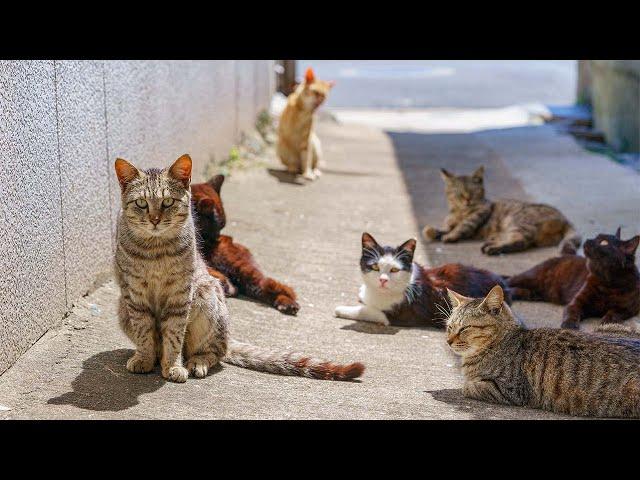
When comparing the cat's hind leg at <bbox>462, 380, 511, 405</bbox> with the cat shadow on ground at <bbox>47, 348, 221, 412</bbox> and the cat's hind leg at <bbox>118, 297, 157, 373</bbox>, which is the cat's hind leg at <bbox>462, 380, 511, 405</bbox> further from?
the cat's hind leg at <bbox>118, 297, 157, 373</bbox>

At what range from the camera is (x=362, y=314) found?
6.88 m

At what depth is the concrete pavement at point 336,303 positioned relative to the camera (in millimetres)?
4926

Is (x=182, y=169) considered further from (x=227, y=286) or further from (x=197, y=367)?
(x=227, y=286)

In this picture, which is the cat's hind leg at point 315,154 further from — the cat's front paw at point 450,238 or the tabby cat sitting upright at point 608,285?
the tabby cat sitting upright at point 608,285

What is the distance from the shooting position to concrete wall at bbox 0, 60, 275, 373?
515 cm

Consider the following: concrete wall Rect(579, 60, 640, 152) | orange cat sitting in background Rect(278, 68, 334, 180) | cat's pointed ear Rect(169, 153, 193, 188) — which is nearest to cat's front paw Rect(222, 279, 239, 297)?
cat's pointed ear Rect(169, 153, 193, 188)

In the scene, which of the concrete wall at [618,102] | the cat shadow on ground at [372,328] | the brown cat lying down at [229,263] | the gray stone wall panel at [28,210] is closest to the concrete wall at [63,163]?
the gray stone wall panel at [28,210]

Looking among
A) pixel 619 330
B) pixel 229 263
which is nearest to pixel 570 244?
pixel 619 330

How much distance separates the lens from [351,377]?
5469mm

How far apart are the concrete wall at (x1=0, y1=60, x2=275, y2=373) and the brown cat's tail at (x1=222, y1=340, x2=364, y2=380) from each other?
1.25 meters

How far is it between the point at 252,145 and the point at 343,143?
A: 78.7 inches

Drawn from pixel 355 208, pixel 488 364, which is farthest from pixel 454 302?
pixel 355 208

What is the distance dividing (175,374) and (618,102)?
36.8 ft

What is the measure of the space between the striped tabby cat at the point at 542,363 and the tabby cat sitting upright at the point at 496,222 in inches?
123
